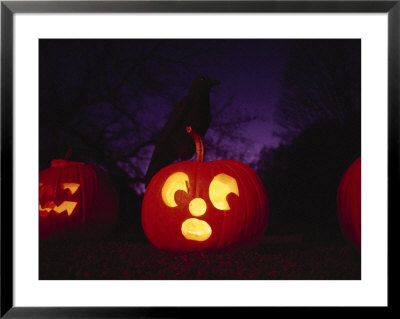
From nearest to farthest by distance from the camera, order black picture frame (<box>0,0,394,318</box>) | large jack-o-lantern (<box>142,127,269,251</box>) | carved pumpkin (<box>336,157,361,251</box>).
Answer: black picture frame (<box>0,0,394,318</box>)
carved pumpkin (<box>336,157,361,251</box>)
large jack-o-lantern (<box>142,127,269,251</box>)

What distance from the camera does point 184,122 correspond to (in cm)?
231

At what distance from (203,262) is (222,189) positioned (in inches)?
15.3

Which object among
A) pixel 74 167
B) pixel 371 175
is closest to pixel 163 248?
pixel 74 167

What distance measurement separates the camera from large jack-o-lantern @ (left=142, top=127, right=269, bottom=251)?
7.48 feet

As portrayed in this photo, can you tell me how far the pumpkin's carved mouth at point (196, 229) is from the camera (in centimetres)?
227

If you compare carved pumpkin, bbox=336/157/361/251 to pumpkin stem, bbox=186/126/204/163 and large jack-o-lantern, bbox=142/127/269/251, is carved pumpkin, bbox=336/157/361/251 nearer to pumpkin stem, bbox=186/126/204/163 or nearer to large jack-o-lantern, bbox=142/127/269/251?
large jack-o-lantern, bbox=142/127/269/251

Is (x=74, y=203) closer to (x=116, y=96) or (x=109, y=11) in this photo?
(x=116, y=96)

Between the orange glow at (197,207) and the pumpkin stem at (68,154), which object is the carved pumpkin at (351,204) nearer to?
the orange glow at (197,207)

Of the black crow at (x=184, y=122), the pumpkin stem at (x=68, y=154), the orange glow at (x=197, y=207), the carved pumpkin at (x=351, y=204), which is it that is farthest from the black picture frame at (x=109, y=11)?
the orange glow at (x=197, y=207)

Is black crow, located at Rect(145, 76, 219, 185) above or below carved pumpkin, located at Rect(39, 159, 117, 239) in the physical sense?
above

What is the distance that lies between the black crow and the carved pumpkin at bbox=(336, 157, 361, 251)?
728mm

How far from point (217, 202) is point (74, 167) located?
734 millimetres

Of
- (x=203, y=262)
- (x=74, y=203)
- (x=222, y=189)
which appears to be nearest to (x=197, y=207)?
(x=222, y=189)

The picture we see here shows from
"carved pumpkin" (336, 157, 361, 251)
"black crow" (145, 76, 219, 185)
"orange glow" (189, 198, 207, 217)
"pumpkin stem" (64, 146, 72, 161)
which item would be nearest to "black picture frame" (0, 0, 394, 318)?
"carved pumpkin" (336, 157, 361, 251)
